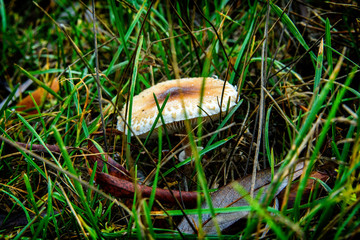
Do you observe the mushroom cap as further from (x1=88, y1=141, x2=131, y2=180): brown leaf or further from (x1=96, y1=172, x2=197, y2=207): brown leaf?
(x1=96, y1=172, x2=197, y2=207): brown leaf

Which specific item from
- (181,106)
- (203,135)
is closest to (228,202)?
(181,106)

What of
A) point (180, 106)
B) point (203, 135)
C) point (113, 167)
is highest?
point (180, 106)

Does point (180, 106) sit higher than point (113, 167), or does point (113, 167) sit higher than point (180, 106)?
point (180, 106)

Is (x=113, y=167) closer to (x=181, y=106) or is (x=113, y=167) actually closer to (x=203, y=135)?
(x=181, y=106)

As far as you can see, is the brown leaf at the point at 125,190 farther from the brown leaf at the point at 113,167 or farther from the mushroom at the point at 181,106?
the mushroom at the point at 181,106

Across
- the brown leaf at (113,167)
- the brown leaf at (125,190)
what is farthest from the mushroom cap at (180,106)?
the brown leaf at (125,190)

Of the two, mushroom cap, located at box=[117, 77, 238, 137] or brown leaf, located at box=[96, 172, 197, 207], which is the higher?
mushroom cap, located at box=[117, 77, 238, 137]

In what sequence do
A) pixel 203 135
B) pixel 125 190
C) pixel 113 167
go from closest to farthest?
pixel 125 190 → pixel 113 167 → pixel 203 135

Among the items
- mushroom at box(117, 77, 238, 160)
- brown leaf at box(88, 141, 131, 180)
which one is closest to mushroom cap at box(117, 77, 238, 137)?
mushroom at box(117, 77, 238, 160)
